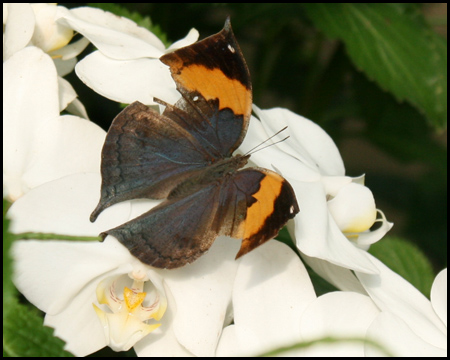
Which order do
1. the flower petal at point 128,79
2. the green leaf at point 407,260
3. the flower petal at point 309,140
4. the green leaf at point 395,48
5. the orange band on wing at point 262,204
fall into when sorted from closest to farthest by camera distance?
the orange band on wing at point 262,204 < the flower petal at point 128,79 < the flower petal at point 309,140 < the green leaf at point 407,260 < the green leaf at point 395,48

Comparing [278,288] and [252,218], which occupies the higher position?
[252,218]

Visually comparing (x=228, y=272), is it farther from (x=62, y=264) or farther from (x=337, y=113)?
(x=337, y=113)

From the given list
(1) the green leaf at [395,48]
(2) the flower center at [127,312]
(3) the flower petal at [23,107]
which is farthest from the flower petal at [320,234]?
(1) the green leaf at [395,48]

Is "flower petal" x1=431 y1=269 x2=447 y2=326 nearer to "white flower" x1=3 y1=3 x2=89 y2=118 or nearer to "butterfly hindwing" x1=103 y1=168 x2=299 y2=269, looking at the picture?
"butterfly hindwing" x1=103 y1=168 x2=299 y2=269

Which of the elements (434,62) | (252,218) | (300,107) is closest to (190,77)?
(252,218)

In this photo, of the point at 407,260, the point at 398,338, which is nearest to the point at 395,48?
the point at 407,260

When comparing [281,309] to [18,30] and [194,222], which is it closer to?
[194,222]

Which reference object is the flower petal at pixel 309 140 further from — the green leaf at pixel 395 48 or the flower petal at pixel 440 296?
the green leaf at pixel 395 48
